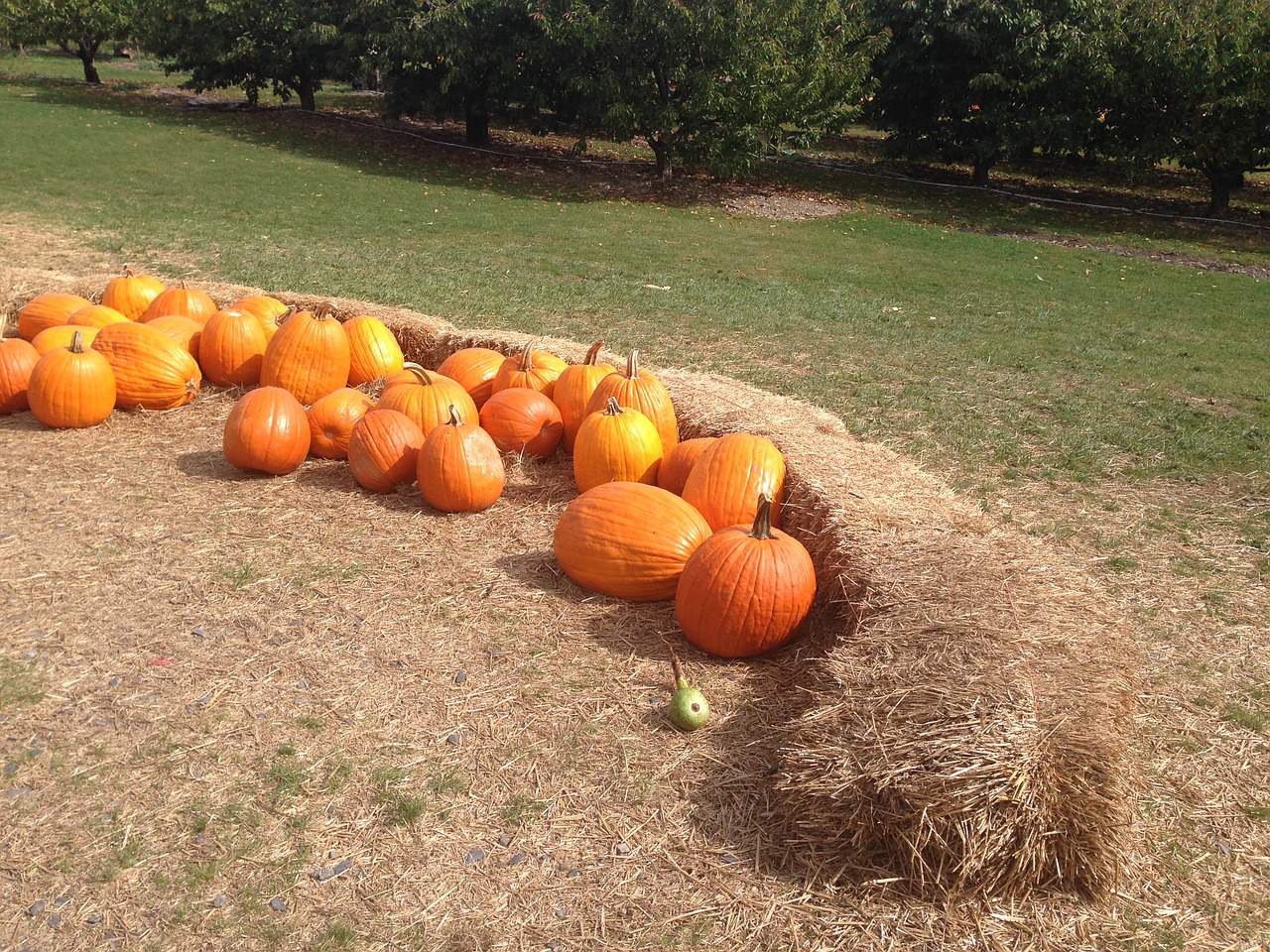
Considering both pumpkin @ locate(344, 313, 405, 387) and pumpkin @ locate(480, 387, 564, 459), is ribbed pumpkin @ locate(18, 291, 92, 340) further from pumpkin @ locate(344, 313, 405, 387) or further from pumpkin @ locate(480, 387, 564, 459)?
pumpkin @ locate(480, 387, 564, 459)

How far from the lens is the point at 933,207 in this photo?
20859 mm

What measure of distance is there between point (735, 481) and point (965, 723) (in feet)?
6.70

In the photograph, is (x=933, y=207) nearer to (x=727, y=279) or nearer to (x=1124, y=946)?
(x=727, y=279)

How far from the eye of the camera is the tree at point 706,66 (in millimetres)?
18125

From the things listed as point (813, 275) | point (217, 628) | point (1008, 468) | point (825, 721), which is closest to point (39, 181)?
point (813, 275)

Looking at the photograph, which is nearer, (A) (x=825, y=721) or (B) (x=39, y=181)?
(A) (x=825, y=721)

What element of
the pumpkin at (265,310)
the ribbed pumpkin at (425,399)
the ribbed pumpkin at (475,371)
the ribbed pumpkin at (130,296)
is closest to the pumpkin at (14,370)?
the ribbed pumpkin at (130,296)

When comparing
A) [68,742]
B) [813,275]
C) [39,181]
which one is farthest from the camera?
[39,181]

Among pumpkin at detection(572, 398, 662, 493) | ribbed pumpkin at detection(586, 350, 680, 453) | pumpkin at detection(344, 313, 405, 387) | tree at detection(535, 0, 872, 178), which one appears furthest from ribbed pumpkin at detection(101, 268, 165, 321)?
tree at detection(535, 0, 872, 178)

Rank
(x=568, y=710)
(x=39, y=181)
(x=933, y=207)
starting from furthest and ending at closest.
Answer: (x=933, y=207) → (x=39, y=181) → (x=568, y=710)

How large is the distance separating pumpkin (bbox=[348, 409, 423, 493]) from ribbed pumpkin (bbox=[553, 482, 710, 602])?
1.28 meters

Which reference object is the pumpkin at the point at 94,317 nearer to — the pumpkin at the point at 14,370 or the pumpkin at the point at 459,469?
the pumpkin at the point at 14,370

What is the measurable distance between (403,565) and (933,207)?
62.3 ft

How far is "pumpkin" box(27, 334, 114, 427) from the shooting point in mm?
6027
